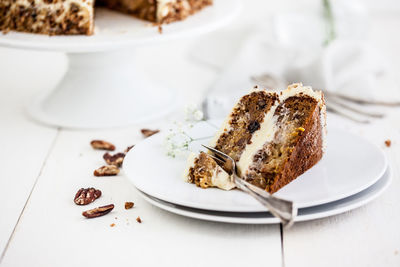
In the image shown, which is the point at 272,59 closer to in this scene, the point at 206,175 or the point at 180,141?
the point at 180,141

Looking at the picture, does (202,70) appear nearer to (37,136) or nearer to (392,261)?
(37,136)

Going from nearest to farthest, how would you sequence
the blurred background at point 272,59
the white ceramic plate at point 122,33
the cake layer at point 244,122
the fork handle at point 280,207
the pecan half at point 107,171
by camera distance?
1. the fork handle at point 280,207
2. the cake layer at point 244,122
3. the pecan half at point 107,171
4. the white ceramic plate at point 122,33
5. the blurred background at point 272,59

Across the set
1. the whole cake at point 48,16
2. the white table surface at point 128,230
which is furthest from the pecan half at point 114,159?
the whole cake at point 48,16

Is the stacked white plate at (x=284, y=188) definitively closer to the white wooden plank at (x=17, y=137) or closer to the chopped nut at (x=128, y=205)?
the chopped nut at (x=128, y=205)

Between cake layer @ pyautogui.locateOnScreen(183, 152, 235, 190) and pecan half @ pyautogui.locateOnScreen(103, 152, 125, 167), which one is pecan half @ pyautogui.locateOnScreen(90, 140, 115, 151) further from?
cake layer @ pyautogui.locateOnScreen(183, 152, 235, 190)

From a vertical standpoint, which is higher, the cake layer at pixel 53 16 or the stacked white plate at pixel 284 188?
the cake layer at pixel 53 16
